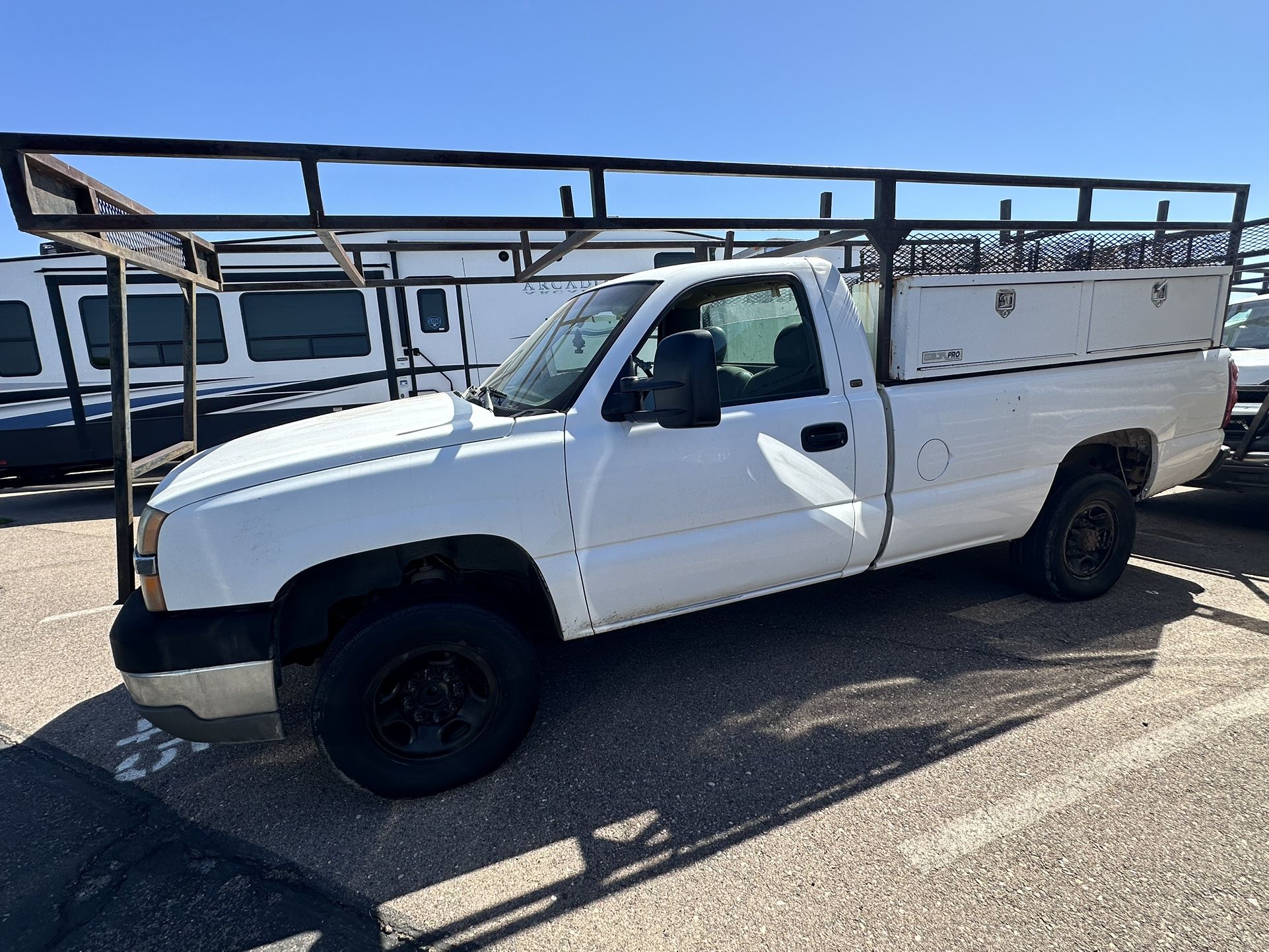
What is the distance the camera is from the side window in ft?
10.4

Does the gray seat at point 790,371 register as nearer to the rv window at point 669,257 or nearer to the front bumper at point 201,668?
the front bumper at point 201,668

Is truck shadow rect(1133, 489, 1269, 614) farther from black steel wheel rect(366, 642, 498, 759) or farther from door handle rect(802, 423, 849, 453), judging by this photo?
black steel wheel rect(366, 642, 498, 759)

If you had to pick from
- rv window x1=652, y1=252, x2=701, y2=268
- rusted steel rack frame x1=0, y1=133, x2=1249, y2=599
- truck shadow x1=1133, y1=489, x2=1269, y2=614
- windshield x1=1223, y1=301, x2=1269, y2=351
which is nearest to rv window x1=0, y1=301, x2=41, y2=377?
rusted steel rack frame x1=0, y1=133, x2=1249, y2=599

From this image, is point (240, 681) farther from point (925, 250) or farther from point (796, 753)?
point (925, 250)

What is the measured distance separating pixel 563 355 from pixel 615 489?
811 millimetres

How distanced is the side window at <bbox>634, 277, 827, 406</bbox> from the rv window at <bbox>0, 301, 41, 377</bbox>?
8.84 meters

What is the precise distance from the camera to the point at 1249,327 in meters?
6.75

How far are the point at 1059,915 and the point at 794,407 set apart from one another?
2.03 metres

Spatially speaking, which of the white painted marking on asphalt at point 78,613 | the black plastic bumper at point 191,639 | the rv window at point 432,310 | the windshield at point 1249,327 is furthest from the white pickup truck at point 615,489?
the rv window at point 432,310

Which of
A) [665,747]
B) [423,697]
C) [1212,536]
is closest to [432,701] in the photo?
[423,697]

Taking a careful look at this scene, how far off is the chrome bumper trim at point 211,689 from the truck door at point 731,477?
125 centimetres

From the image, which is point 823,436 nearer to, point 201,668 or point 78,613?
point 201,668

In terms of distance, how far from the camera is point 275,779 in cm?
284

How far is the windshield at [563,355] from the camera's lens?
9.72 feet
